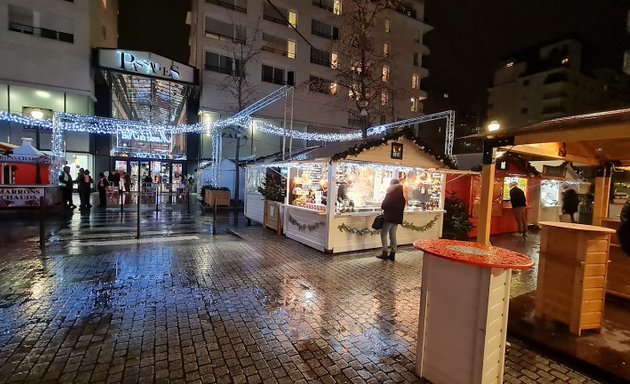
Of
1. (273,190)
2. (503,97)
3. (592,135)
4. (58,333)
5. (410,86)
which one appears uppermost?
(503,97)

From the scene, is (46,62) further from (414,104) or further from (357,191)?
(414,104)

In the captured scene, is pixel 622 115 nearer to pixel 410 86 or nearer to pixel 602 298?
pixel 602 298

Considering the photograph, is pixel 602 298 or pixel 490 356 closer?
pixel 490 356

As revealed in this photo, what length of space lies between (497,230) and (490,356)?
1049cm

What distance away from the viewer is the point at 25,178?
13742mm

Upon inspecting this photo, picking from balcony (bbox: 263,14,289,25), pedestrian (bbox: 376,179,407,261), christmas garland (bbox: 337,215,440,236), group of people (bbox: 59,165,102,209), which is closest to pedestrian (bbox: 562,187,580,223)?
christmas garland (bbox: 337,215,440,236)

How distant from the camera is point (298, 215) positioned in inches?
357

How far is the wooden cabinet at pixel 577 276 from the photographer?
3.82 metres

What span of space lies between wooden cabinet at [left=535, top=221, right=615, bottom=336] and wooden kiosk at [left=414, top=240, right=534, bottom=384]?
5.28 ft

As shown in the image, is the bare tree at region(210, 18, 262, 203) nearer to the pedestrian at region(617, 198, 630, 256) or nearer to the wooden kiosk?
the wooden kiosk

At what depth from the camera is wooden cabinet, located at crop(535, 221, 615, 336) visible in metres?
3.82

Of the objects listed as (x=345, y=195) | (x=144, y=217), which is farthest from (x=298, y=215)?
(x=144, y=217)

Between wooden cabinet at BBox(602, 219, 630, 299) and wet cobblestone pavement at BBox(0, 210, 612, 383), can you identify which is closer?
wet cobblestone pavement at BBox(0, 210, 612, 383)

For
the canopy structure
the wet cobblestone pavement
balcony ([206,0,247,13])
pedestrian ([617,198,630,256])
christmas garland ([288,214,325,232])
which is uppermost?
balcony ([206,0,247,13])
